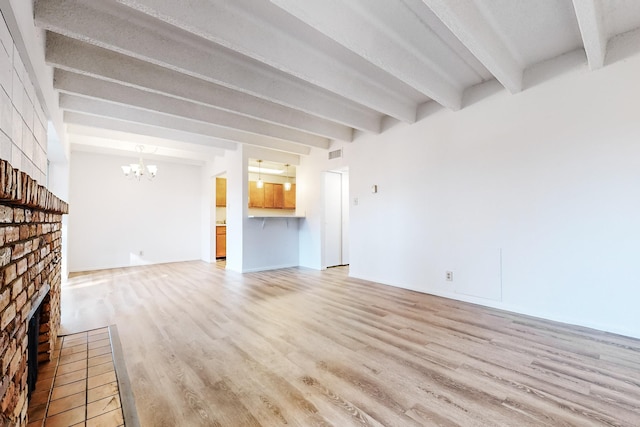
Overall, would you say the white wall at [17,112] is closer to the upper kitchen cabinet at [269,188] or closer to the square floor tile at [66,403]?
the square floor tile at [66,403]

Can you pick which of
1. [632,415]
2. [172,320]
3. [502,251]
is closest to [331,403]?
[632,415]

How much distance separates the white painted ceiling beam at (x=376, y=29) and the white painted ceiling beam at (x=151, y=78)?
68.0 inches

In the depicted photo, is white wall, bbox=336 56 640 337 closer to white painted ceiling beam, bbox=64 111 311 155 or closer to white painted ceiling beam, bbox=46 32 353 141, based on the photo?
white painted ceiling beam, bbox=46 32 353 141

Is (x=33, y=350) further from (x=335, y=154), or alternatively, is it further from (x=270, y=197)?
(x=270, y=197)

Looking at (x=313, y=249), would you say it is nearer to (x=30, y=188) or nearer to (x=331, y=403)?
(x=331, y=403)

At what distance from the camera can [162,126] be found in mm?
4004

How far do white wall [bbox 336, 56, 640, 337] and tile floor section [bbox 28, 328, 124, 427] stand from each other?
3594 millimetres

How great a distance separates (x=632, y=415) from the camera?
151 cm

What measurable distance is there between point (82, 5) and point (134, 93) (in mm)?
1269

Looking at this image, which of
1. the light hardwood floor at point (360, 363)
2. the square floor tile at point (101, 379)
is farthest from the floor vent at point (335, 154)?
the square floor tile at point (101, 379)

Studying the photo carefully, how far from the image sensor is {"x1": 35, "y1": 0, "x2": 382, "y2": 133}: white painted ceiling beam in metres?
1.99

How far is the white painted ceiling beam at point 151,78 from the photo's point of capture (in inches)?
95.7

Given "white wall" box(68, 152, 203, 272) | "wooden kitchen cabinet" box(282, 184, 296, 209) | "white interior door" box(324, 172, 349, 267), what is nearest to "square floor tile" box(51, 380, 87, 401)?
"white interior door" box(324, 172, 349, 267)

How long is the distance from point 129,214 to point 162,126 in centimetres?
331
